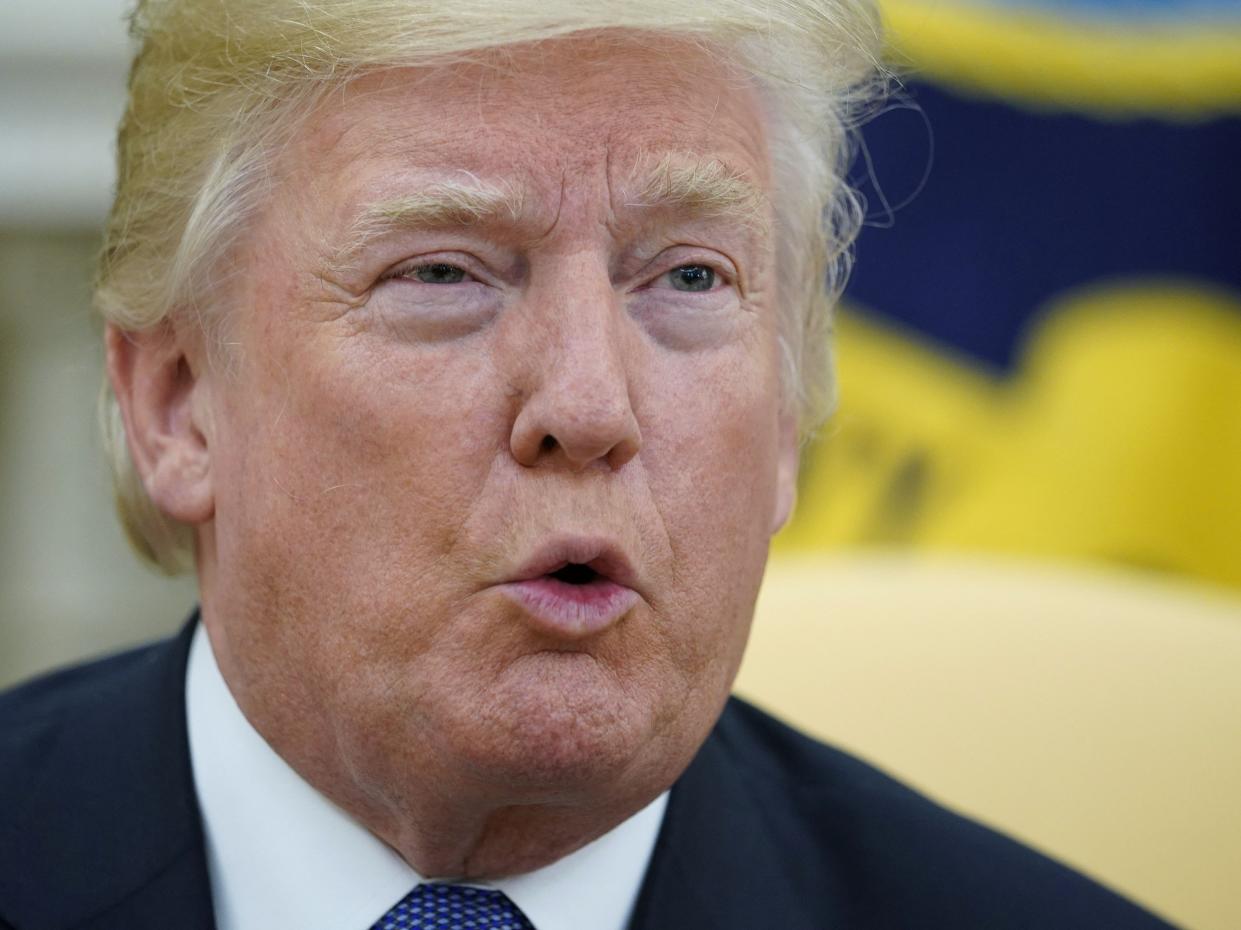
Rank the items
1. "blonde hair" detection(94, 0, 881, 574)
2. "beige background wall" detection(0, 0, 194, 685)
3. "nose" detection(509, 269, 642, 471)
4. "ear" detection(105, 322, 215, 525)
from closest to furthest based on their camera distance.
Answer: "nose" detection(509, 269, 642, 471)
"blonde hair" detection(94, 0, 881, 574)
"ear" detection(105, 322, 215, 525)
"beige background wall" detection(0, 0, 194, 685)

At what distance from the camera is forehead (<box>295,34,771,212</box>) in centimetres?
189

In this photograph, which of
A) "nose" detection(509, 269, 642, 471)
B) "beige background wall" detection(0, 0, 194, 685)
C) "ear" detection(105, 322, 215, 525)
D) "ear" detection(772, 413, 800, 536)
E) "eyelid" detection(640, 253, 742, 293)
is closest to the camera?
"nose" detection(509, 269, 642, 471)

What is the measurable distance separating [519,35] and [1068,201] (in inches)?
111

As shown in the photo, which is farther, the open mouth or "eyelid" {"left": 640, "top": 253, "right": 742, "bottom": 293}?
"eyelid" {"left": 640, "top": 253, "right": 742, "bottom": 293}

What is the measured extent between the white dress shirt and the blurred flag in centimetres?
223

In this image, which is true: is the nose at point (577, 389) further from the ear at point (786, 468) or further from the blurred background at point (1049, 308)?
the blurred background at point (1049, 308)

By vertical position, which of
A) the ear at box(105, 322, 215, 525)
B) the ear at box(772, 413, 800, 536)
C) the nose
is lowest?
the ear at box(105, 322, 215, 525)

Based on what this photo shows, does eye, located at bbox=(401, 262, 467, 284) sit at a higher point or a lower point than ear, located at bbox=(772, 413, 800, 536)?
higher

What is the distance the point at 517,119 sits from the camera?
1895 mm

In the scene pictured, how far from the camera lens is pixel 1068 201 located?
4.37 meters

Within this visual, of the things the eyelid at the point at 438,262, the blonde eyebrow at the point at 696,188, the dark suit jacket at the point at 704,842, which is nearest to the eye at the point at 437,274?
the eyelid at the point at 438,262

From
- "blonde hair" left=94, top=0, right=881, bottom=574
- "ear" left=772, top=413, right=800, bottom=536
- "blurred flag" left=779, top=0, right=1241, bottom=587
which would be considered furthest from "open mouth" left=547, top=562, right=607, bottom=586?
"blurred flag" left=779, top=0, right=1241, bottom=587

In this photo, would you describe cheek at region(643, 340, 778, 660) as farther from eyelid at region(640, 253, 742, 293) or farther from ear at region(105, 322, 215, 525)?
ear at region(105, 322, 215, 525)

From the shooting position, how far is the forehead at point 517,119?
1.89 meters
